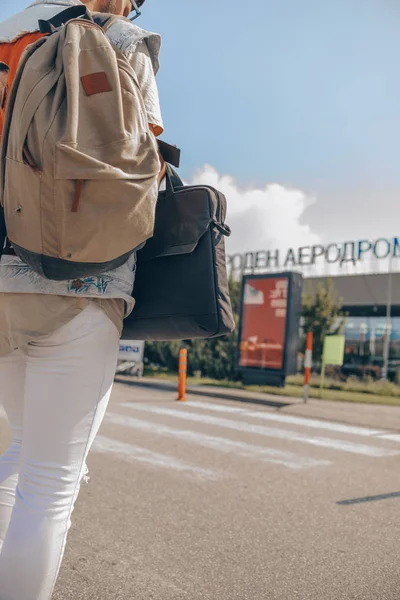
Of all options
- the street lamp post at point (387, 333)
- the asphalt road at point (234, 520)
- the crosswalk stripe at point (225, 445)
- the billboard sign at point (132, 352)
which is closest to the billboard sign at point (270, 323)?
the billboard sign at point (132, 352)

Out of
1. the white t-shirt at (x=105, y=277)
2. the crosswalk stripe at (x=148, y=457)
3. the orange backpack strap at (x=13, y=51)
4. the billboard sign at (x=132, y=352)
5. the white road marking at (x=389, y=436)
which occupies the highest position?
the orange backpack strap at (x=13, y=51)

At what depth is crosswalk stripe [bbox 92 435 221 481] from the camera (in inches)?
200

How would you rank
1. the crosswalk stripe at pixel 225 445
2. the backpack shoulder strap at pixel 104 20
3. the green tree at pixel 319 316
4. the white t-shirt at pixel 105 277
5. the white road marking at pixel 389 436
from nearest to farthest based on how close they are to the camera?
the white t-shirt at pixel 105 277 < the backpack shoulder strap at pixel 104 20 < the crosswalk stripe at pixel 225 445 < the white road marking at pixel 389 436 < the green tree at pixel 319 316

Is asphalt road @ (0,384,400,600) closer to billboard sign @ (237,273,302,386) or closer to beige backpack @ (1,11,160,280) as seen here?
beige backpack @ (1,11,160,280)

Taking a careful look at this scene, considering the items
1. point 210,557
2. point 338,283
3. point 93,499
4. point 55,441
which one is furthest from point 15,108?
point 338,283

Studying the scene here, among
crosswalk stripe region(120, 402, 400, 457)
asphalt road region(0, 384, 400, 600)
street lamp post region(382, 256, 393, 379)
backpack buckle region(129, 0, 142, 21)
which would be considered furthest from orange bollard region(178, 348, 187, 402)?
street lamp post region(382, 256, 393, 379)

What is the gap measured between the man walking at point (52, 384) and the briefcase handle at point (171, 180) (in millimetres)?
208

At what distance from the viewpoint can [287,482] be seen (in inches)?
190

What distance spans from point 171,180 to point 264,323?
49.5 ft

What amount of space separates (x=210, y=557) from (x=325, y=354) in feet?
33.4

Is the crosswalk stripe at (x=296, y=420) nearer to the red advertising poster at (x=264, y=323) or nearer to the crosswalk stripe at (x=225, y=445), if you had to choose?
the crosswalk stripe at (x=225, y=445)

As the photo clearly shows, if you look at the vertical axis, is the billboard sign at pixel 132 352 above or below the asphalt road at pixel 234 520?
above

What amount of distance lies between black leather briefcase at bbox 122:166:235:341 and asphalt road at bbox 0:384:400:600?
134cm

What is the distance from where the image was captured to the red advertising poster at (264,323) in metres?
16.3
